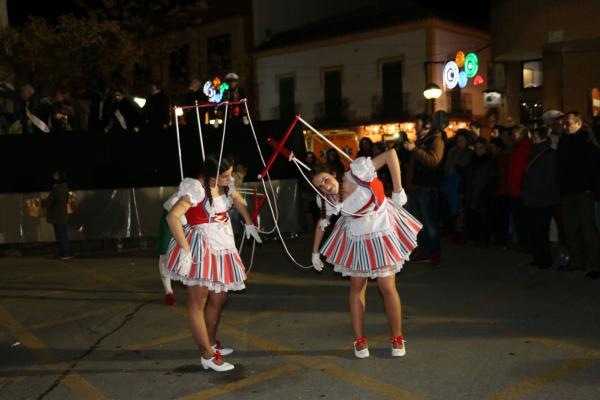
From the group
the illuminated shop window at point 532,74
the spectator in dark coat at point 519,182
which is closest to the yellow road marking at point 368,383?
the spectator in dark coat at point 519,182

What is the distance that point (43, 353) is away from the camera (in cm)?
570

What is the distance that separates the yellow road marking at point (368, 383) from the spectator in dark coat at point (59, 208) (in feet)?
26.1

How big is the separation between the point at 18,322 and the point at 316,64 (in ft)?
91.5

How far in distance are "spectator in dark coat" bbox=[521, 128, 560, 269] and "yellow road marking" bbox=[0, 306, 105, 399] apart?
6.15 metres

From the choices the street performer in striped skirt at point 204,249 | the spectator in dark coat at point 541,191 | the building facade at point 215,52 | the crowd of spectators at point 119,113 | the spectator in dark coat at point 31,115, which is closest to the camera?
the street performer in striped skirt at point 204,249

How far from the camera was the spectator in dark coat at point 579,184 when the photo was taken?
299 inches

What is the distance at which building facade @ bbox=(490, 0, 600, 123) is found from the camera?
64.0 feet

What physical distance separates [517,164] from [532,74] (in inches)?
843

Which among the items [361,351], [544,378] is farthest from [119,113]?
[544,378]

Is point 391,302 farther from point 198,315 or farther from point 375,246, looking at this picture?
point 198,315

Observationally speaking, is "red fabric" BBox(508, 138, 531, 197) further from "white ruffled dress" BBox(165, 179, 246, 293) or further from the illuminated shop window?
the illuminated shop window

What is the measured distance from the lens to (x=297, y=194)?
1265 centimetres

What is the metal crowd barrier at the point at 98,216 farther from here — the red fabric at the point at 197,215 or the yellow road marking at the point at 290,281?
the red fabric at the point at 197,215

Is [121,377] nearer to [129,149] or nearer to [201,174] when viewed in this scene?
[201,174]
